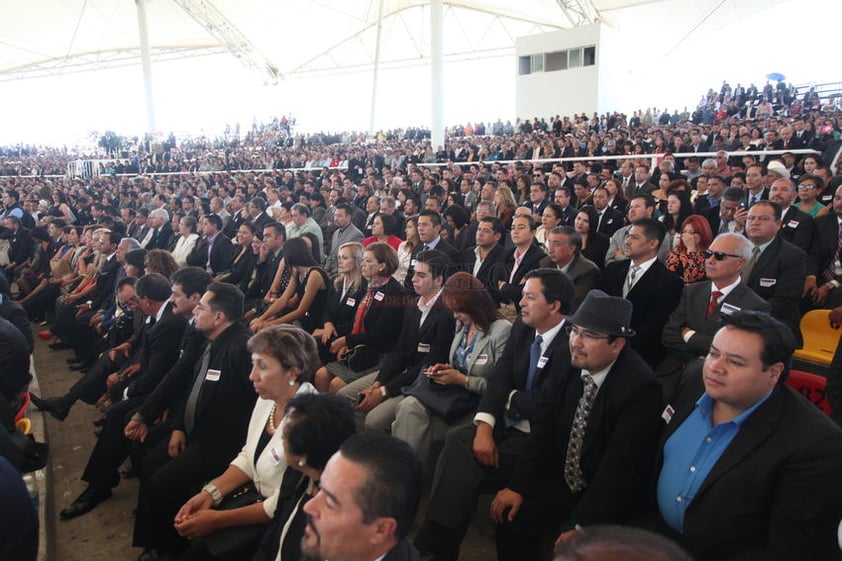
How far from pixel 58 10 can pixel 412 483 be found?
1508 inches

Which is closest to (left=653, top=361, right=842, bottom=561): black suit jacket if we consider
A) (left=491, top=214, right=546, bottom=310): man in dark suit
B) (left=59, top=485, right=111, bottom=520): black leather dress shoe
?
(left=491, top=214, right=546, bottom=310): man in dark suit

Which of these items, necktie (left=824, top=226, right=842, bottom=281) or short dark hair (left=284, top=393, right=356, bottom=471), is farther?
necktie (left=824, top=226, right=842, bottom=281)

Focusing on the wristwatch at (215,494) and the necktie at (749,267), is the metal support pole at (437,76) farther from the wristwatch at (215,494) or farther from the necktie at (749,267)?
the wristwatch at (215,494)

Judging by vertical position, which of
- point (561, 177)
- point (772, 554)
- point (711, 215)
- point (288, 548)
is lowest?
point (288, 548)

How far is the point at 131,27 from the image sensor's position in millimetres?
33188

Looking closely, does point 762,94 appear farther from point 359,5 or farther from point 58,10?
point 58,10

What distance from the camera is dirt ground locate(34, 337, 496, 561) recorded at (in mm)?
3111

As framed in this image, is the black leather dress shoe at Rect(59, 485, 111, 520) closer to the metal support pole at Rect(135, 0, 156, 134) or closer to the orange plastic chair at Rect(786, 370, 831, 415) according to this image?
the orange plastic chair at Rect(786, 370, 831, 415)

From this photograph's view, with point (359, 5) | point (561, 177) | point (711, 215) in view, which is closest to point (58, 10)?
point (359, 5)

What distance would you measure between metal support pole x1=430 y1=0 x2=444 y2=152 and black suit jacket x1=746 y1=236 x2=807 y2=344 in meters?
14.8

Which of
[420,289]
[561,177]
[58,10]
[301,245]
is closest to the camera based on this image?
[420,289]

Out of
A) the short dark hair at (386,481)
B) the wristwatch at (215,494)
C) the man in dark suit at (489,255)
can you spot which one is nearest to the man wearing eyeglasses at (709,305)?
the man in dark suit at (489,255)

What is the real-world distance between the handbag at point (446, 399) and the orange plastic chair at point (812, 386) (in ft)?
5.44

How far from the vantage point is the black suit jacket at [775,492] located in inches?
68.4
